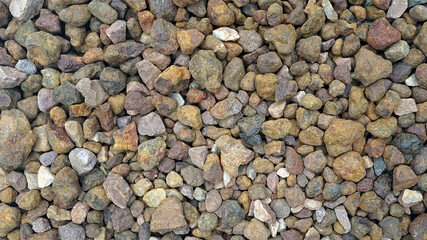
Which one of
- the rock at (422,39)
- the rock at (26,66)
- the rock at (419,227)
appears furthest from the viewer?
the rock at (26,66)

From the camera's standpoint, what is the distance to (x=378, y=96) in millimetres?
1736

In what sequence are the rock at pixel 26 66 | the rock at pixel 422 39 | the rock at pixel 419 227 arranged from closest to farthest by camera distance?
1. the rock at pixel 422 39
2. the rock at pixel 419 227
3. the rock at pixel 26 66

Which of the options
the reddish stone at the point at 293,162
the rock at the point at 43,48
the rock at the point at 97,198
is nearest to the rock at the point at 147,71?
the rock at the point at 43,48

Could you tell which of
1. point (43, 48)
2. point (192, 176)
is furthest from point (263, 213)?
point (43, 48)

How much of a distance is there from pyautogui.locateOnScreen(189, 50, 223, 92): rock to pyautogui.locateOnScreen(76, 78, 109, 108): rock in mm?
615

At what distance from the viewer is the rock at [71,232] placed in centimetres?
187

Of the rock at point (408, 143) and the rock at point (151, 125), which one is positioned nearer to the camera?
the rock at point (408, 143)

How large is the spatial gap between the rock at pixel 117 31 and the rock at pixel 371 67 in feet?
4.89

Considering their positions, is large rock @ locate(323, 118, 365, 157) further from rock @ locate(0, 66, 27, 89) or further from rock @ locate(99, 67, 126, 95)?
rock @ locate(0, 66, 27, 89)

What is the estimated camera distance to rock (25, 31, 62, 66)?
1.83m

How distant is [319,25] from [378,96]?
1.86ft

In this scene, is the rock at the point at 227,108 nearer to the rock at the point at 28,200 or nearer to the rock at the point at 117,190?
the rock at the point at 117,190

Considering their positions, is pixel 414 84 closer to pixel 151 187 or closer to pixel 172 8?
pixel 172 8

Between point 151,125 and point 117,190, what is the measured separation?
0.47m
